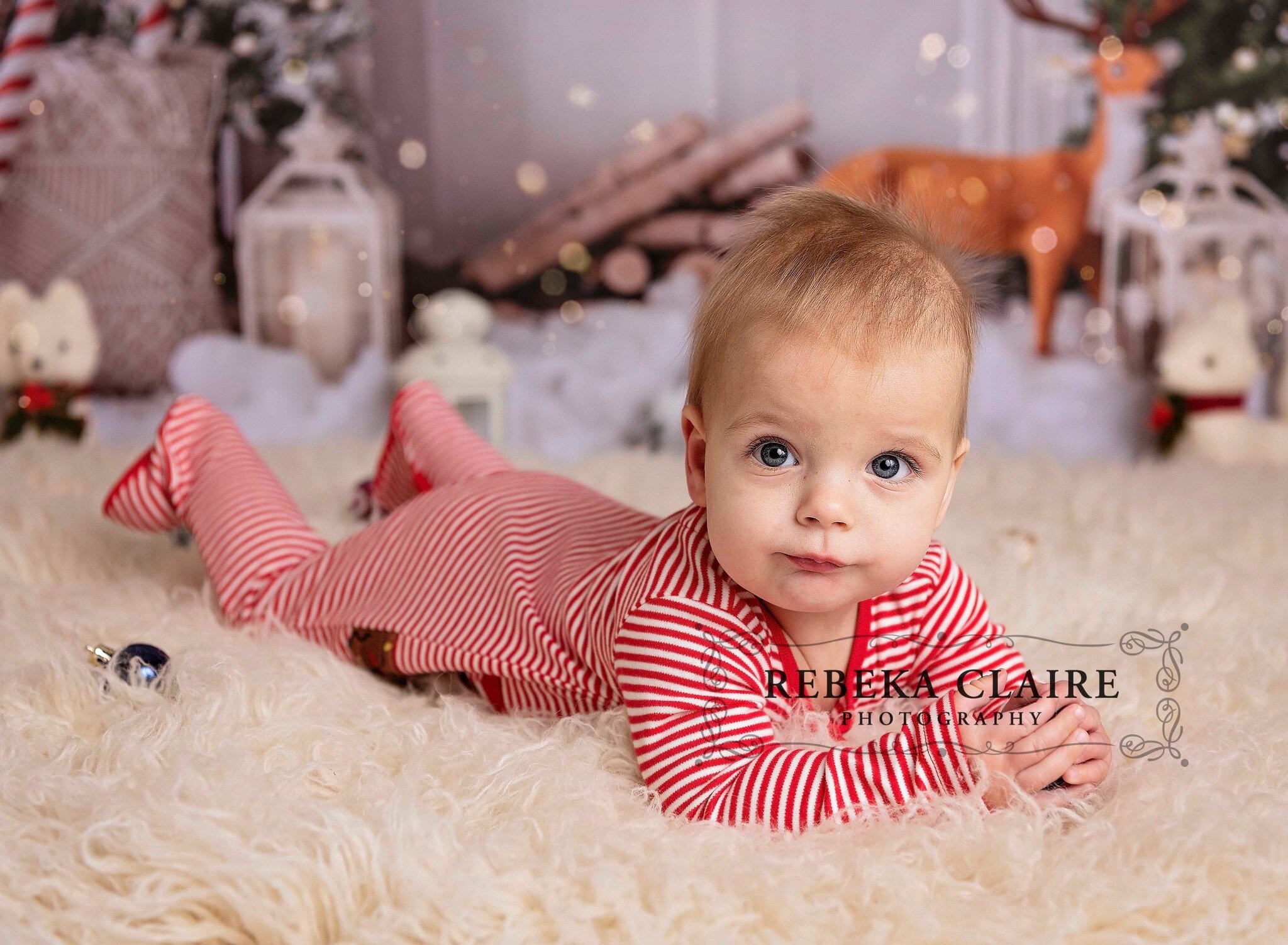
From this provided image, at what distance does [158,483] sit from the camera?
4.06 feet

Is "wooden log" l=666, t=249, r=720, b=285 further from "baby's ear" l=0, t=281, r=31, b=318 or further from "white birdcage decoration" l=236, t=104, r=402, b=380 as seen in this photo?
"baby's ear" l=0, t=281, r=31, b=318

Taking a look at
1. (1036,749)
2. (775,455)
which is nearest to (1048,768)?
(1036,749)

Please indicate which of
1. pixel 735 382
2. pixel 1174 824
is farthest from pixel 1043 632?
pixel 735 382

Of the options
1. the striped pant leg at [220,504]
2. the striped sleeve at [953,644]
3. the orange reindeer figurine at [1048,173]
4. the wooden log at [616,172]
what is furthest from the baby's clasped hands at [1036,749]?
the wooden log at [616,172]

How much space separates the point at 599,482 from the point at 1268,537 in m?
0.87

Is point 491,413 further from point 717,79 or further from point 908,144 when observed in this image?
point 908,144

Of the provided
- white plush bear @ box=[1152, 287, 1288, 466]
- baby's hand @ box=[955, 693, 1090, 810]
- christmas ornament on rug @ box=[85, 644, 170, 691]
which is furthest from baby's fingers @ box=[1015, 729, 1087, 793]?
white plush bear @ box=[1152, 287, 1288, 466]

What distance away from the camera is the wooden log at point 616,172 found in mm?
2377

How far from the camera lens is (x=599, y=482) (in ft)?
5.68

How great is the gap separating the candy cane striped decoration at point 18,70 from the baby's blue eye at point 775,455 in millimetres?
1923

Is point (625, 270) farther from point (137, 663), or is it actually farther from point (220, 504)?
point (137, 663)

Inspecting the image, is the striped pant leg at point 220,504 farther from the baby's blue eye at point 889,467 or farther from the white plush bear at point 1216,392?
the white plush bear at point 1216,392

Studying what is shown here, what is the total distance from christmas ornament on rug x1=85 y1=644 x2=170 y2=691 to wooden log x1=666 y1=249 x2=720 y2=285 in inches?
63.8

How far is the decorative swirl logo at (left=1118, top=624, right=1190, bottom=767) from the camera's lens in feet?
2.74
